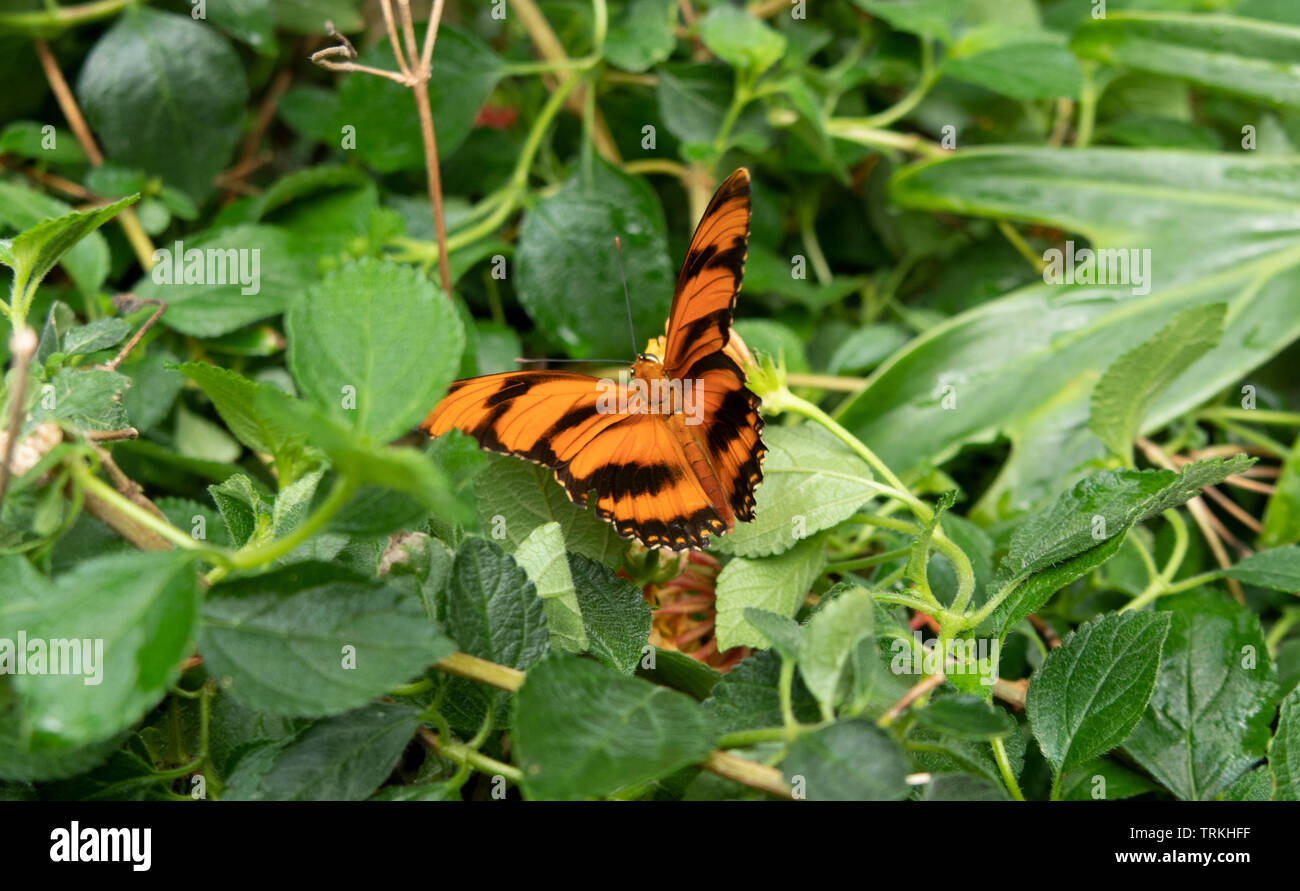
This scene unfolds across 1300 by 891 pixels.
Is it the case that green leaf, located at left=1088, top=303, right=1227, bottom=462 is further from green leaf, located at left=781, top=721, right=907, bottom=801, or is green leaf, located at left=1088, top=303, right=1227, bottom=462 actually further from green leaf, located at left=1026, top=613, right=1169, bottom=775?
green leaf, located at left=781, top=721, right=907, bottom=801

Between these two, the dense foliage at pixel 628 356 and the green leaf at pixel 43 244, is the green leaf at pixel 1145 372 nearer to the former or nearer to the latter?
the dense foliage at pixel 628 356

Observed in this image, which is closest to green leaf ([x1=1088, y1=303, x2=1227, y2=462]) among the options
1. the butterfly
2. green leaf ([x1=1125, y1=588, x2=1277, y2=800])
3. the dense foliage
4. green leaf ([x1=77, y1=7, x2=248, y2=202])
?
the dense foliage

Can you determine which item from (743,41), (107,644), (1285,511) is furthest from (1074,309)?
(107,644)

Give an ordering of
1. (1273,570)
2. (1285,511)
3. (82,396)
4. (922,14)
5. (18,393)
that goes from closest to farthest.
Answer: (18,393), (82,396), (1273,570), (1285,511), (922,14)

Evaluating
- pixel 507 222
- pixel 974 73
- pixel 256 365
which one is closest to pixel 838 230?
pixel 974 73

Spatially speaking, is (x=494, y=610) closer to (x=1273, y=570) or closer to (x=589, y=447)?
(x=589, y=447)

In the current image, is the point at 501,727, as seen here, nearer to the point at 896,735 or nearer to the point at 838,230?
the point at 896,735
